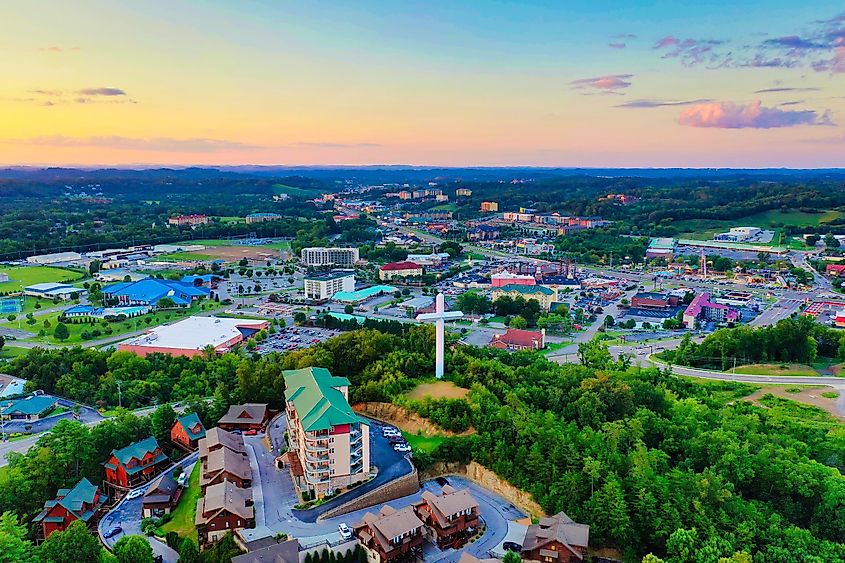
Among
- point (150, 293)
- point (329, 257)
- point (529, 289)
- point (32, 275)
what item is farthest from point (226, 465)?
point (32, 275)

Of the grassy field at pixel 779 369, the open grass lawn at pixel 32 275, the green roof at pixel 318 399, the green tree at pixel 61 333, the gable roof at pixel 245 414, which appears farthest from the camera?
the open grass lawn at pixel 32 275

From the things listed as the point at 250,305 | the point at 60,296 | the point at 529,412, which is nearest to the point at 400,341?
the point at 529,412

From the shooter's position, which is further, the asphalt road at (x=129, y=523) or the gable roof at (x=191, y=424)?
the gable roof at (x=191, y=424)

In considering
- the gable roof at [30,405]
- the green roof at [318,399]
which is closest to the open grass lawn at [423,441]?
the green roof at [318,399]

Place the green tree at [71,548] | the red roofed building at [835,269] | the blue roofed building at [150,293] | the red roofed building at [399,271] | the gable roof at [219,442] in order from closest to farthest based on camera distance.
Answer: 1. the green tree at [71,548]
2. the gable roof at [219,442]
3. the blue roofed building at [150,293]
4. the red roofed building at [835,269]
5. the red roofed building at [399,271]

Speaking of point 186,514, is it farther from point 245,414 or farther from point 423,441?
point 423,441

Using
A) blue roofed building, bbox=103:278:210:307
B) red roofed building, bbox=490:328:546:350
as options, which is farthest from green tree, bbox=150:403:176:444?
blue roofed building, bbox=103:278:210:307

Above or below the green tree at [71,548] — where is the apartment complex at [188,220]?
below

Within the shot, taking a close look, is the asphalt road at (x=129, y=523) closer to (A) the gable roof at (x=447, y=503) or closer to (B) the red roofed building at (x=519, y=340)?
(A) the gable roof at (x=447, y=503)
